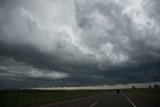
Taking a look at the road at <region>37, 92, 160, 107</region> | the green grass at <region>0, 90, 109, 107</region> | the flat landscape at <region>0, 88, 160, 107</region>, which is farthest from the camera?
the green grass at <region>0, 90, 109, 107</region>

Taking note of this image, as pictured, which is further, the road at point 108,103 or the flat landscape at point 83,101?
the flat landscape at point 83,101

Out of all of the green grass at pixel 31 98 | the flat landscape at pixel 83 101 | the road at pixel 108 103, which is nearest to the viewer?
the road at pixel 108 103

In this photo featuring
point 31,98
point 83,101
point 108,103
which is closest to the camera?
point 108,103

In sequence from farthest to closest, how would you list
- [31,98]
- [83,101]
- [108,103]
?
[31,98], [83,101], [108,103]

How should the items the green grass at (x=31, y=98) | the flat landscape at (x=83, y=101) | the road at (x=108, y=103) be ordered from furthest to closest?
the green grass at (x=31, y=98) → the flat landscape at (x=83, y=101) → the road at (x=108, y=103)

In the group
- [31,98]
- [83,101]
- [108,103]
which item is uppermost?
[31,98]

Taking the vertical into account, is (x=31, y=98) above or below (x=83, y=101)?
above

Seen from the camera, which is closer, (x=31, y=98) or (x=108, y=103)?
(x=108, y=103)

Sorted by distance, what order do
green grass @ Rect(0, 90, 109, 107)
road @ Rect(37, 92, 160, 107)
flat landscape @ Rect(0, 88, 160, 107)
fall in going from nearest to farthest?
road @ Rect(37, 92, 160, 107) < flat landscape @ Rect(0, 88, 160, 107) < green grass @ Rect(0, 90, 109, 107)

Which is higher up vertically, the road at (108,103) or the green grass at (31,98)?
the green grass at (31,98)

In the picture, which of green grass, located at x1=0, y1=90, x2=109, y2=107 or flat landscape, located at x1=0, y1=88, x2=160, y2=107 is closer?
flat landscape, located at x1=0, y1=88, x2=160, y2=107

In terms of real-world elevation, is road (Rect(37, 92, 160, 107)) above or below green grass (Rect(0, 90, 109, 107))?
below

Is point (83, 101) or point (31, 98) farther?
point (31, 98)

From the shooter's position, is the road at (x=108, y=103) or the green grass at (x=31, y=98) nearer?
the road at (x=108, y=103)
